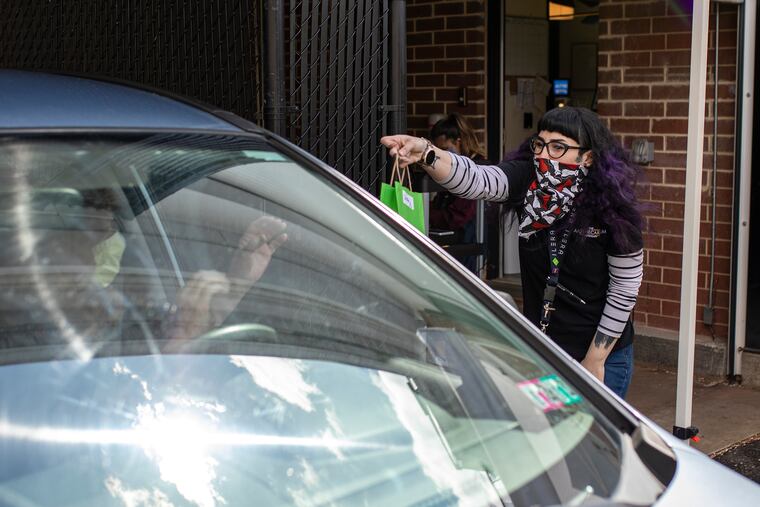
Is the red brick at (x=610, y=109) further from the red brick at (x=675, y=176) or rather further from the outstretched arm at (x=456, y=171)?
the outstretched arm at (x=456, y=171)

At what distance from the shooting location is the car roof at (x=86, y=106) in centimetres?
221

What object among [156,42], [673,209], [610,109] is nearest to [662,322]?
[673,209]

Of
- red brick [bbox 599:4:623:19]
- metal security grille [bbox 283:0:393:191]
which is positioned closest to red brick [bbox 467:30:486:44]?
red brick [bbox 599:4:623:19]

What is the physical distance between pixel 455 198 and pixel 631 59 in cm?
138

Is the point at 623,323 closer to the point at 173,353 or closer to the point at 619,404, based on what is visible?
the point at 619,404

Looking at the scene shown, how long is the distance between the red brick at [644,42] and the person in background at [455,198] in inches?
43.7

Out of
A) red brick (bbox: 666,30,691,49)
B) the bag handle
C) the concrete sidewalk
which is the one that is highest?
red brick (bbox: 666,30,691,49)

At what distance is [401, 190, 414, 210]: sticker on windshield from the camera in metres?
3.49

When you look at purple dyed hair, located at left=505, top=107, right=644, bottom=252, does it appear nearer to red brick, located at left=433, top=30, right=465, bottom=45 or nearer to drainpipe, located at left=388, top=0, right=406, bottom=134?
drainpipe, located at left=388, top=0, right=406, bottom=134

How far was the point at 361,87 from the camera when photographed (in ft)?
14.6

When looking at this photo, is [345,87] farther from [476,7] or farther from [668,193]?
[476,7]

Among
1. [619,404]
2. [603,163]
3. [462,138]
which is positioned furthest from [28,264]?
[462,138]

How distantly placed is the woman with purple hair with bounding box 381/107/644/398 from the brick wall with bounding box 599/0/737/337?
259 cm

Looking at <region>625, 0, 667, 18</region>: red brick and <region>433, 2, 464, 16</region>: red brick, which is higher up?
<region>433, 2, 464, 16</region>: red brick
